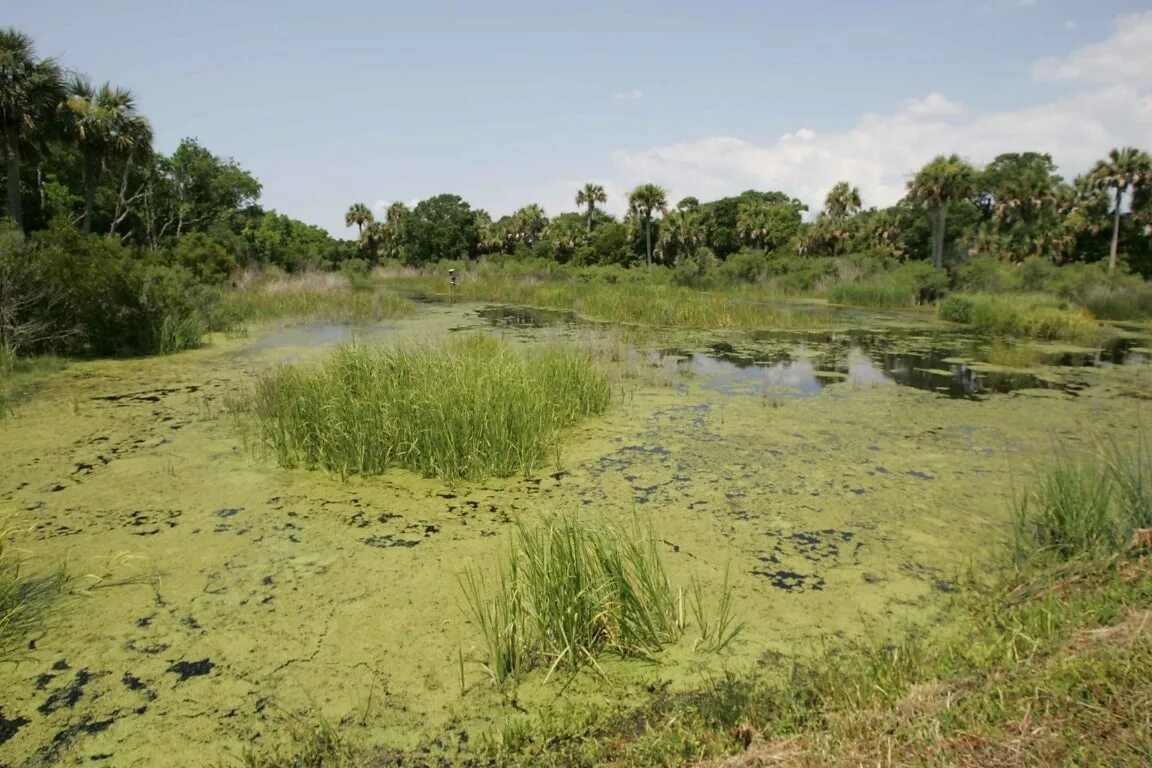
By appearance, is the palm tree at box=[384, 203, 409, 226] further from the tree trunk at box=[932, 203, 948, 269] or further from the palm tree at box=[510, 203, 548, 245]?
the tree trunk at box=[932, 203, 948, 269]

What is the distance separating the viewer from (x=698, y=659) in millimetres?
2963

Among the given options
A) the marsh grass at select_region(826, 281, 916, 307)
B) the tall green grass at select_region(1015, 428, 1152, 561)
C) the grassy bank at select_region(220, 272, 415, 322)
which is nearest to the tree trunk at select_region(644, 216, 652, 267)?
the marsh grass at select_region(826, 281, 916, 307)

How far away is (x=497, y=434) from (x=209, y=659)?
2795 millimetres

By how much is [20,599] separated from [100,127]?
24.5 m

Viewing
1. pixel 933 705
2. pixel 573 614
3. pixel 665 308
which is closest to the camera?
pixel 933 705

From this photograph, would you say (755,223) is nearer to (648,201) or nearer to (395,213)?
(648,201)

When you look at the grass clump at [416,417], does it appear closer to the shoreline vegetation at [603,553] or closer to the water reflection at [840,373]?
→ the shoreline vegetation at [603,553]

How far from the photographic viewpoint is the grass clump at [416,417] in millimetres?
5402

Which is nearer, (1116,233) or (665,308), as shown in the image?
(665,308)

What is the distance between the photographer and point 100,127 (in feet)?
71.2

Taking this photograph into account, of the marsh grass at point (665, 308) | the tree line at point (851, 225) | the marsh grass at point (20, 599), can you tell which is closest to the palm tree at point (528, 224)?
the tree line at point (851, 225)

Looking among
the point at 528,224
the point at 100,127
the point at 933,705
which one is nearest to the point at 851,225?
the point at 528,224

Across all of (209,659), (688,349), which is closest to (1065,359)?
(688,349)

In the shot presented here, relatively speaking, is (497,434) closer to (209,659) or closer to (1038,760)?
(209,659)
